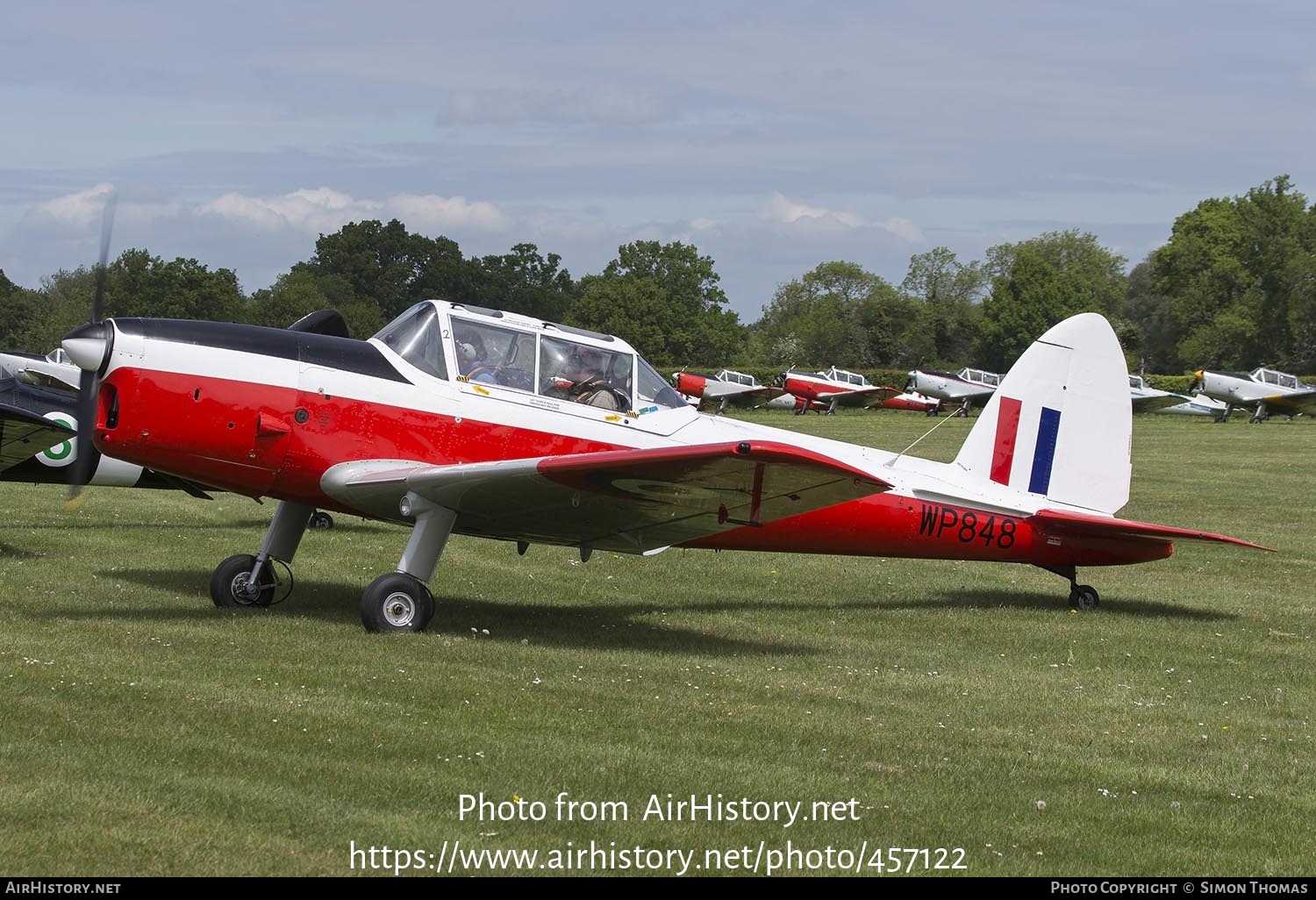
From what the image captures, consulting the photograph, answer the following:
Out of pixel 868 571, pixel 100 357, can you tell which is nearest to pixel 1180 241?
pixel 868 571

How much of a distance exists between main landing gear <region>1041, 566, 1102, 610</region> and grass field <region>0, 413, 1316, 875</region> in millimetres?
138

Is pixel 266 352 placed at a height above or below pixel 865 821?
above

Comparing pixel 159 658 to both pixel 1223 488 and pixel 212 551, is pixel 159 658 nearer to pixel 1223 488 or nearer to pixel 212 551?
pixel 212 551

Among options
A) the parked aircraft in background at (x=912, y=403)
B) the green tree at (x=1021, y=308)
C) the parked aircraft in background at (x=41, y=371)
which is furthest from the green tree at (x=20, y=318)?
the green tree at (x=1021, y=308)

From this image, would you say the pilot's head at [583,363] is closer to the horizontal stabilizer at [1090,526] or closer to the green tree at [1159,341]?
the horizontal stabilizer at [1090,526]

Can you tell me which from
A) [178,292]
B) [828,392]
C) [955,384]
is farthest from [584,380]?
[955,384]

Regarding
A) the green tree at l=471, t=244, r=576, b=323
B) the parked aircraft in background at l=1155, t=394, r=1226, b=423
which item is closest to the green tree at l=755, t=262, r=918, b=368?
the green tree at l=471, t=244, r=576, b=323

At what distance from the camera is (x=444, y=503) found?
916 centimetres

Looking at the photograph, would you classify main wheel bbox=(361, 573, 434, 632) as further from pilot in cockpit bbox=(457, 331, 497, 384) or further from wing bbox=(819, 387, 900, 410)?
wing bbox=(819, 387, 900, 410)

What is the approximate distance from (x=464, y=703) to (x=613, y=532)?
9.70ft

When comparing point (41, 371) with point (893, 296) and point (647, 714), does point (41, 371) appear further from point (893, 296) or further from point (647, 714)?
point (893, 296)

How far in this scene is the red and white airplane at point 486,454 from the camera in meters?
8.55

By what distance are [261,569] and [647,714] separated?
4320mm

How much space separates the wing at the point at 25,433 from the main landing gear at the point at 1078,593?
28.4 feet
